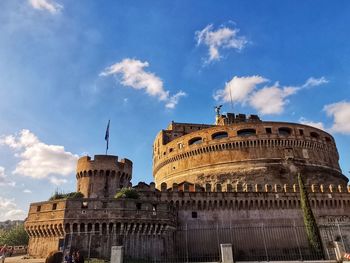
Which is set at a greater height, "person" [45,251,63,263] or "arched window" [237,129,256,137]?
"arched window" [237,129,256,137]

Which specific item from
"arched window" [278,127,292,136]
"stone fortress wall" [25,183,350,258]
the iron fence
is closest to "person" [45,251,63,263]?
the iron fence

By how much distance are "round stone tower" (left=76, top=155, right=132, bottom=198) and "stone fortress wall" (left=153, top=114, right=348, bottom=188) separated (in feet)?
52.7

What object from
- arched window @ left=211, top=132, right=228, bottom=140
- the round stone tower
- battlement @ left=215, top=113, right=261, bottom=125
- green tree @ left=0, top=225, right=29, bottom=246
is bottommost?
green tree @ left=0, top=225, right=29, bottom=246

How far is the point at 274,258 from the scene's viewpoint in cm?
3005

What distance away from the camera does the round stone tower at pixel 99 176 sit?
3114 centimetres

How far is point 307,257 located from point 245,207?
25.7ft

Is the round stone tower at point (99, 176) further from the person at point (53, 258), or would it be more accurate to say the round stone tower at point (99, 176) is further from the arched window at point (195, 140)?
the person at point (53, 258)

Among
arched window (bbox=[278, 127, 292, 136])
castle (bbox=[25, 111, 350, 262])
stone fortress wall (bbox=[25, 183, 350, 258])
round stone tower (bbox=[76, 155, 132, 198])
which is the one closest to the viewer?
stone fortress wall (bbox=[25, 183, 350, 258])

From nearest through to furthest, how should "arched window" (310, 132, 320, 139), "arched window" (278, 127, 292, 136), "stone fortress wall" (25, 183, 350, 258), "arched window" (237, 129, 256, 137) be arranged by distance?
1. "stone fortress wall" (25, 183, 350, 258)
2. "arched window" (237, 129, 256, 137)
3. "arched window" (278, 127, 292, 136)
4. "arched window" (310, 132, 320, 139)

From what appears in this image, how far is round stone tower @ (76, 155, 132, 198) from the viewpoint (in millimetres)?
31141

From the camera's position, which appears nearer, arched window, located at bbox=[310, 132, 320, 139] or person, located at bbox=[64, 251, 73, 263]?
person, located at bbox=[64, 251, 73, 263]

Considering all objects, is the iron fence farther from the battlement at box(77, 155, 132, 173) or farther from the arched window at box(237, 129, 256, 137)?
the arched window at box(237, 129, 256, 137)

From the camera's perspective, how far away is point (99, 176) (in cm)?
3127

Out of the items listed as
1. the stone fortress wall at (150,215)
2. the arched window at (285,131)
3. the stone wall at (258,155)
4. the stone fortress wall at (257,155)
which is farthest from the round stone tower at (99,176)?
the arched window at (285,131)
